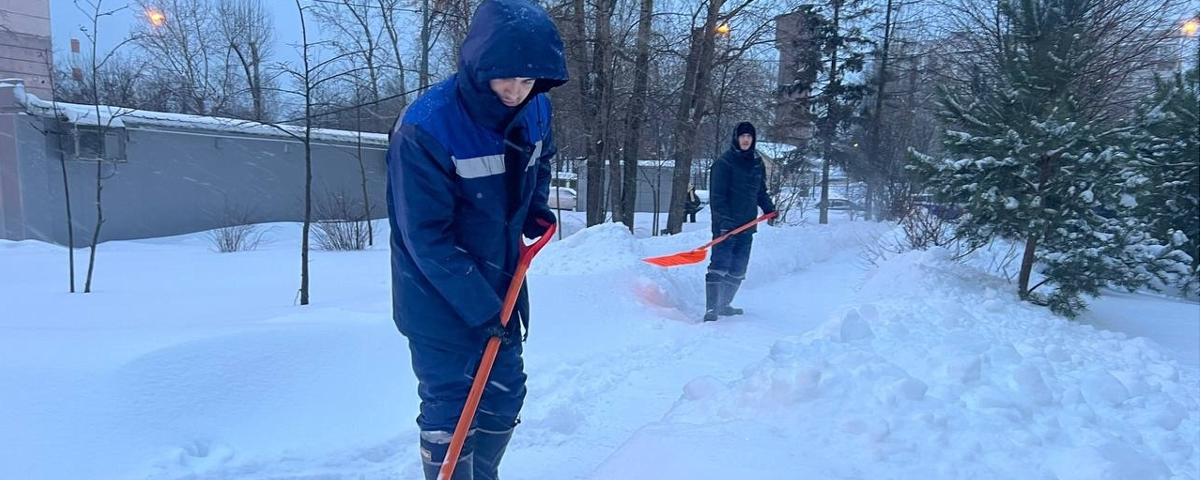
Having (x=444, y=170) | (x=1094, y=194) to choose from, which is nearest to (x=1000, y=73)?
(x=1094, y=194)

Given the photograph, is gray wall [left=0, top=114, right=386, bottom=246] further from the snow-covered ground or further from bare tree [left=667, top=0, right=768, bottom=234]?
the snow-covered ground

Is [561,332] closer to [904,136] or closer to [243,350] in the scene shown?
[243,350]

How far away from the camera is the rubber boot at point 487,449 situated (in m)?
2.47

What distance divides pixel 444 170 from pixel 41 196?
567 inches

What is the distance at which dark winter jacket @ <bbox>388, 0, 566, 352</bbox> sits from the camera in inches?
81.9

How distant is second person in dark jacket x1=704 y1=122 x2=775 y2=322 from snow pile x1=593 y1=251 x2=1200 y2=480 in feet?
6.36

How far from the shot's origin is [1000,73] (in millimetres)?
6297

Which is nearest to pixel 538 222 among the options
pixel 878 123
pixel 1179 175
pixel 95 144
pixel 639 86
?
pixel 1179 175

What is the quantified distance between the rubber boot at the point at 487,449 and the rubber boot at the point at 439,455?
14 cm

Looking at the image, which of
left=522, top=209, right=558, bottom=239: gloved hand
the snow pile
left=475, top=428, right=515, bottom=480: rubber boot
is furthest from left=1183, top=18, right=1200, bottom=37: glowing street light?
left=475, top=428, right=515, bottom=480: rubber boot

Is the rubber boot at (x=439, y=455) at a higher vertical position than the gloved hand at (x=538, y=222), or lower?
lower

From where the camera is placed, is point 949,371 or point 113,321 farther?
point 113,321

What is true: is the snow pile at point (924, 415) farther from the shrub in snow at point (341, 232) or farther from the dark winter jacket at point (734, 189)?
the shrub in snow at point (341, 232)

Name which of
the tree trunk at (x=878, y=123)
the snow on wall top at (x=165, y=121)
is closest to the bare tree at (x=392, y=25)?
the snow on wall top at (x=165, y=121)
